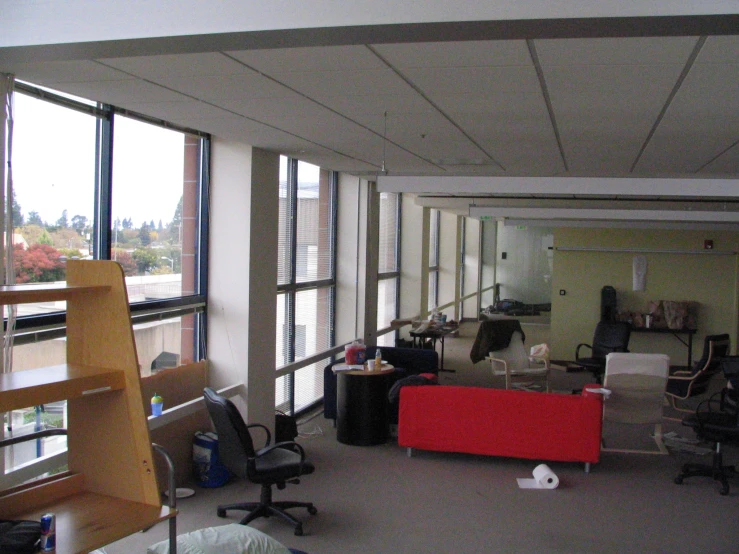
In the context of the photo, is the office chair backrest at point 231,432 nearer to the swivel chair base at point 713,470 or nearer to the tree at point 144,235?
the tree at point 144,235

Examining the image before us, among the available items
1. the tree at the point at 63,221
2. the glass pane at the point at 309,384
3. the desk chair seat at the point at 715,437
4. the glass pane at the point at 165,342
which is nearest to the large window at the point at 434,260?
the glass pane at the point at 309,384

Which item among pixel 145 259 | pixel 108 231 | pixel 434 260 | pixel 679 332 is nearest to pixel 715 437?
pixel 145 259

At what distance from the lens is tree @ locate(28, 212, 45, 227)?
13.2 feet

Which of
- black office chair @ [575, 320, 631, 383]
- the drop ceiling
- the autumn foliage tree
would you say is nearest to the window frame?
the autumn foliage tree

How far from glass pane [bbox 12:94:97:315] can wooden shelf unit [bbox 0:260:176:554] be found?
152 centimetres

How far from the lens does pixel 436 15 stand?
216 centimetres

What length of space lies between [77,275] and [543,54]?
2.01 meters

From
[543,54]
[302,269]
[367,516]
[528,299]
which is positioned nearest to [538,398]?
[367,516]

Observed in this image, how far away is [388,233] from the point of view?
11477mm

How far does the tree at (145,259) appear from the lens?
508cm

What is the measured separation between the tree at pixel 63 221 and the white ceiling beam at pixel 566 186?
6.87ft

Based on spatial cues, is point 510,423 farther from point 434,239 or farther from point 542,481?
point 434,239

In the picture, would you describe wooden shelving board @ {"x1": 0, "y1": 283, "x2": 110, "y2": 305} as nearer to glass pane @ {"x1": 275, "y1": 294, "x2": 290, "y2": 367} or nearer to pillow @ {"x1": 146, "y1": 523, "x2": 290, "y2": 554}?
pillow @ {"x1": 146, "y1": 523, "x2": 290, "y2": 554}

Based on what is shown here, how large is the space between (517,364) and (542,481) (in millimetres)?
3622
